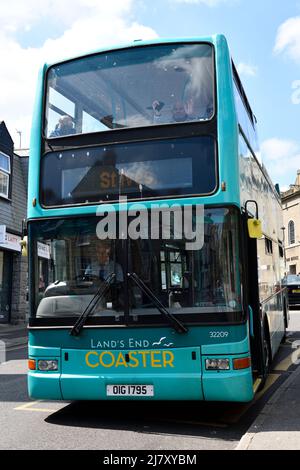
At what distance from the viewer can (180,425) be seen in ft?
18.8

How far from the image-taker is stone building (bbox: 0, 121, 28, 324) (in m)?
20.1

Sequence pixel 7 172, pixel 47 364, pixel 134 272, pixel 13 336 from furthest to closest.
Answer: pixel 7 172 < pixel 13 336 < pixel 47 364 < pixel 134 272

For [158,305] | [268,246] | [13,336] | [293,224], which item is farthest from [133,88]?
[293,224]

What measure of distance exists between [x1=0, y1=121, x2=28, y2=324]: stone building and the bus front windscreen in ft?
47.1

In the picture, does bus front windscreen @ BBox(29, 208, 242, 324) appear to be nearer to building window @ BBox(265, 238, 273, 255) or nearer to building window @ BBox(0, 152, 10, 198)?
building window @ BBox(265, 238, 273, 255)

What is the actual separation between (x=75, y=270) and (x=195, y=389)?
1877mm

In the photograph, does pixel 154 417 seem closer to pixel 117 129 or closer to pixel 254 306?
pixel 254 306

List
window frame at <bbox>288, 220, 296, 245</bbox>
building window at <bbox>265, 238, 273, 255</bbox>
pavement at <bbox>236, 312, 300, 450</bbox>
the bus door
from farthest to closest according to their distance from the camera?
1. window frame at <bbox>288, 220, 296, 245</bbox>
2. building window at <bbox>265, 238, 273, 255</bbox>
3. the bus door
4. pavement at <bbox>236, 312, 300, 450</bbox>

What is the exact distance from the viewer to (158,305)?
5559mm

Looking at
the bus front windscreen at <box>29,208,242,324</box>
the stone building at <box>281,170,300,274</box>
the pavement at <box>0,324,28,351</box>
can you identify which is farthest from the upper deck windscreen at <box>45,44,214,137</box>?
the stone building at <box>281,170,300,274</box>

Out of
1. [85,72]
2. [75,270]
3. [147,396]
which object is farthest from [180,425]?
[85,72]

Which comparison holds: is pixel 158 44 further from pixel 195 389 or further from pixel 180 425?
pixel 180 425

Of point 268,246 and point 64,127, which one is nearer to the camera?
point 64,127

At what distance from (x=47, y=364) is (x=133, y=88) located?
3402mm
